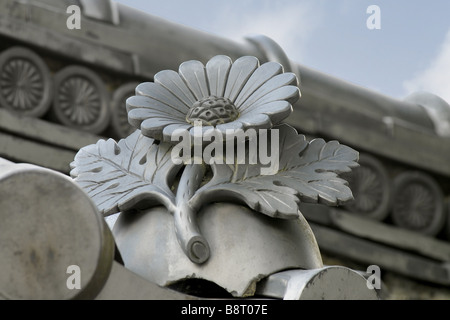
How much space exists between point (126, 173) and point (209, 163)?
0.11 m

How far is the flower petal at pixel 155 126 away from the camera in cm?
105

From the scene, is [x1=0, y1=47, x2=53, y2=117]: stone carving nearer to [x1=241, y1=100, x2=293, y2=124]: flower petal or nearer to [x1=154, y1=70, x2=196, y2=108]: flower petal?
[x1=154, y1=70, x2=196, y2=108]: flower petal

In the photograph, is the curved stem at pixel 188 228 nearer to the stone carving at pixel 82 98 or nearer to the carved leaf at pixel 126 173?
the carved leaf at pixel 126 173

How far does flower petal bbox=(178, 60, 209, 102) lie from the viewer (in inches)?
45.0

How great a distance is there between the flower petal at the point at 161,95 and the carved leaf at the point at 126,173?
0.16 ft

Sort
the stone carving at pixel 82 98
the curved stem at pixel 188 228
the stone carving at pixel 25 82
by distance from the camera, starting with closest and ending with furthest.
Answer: the curved stem at pixel 188 228
the stone carving at pixel 25 82
the stone carving at pixel 82 98

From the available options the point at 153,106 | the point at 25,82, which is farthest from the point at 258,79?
the point at 25,82

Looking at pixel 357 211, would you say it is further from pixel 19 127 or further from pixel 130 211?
pixel 130 211

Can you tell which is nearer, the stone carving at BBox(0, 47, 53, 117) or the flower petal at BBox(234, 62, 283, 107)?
the flower petal at BBox(234, 62, 283, 107)

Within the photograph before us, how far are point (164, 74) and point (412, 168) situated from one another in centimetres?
399

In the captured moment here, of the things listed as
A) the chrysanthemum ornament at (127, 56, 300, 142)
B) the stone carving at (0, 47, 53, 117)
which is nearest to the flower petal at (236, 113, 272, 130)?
the chrysanthemum ornament at (127, 56, 300, 142)

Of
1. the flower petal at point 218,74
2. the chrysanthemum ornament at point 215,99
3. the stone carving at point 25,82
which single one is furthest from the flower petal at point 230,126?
the stone carving at point 25,82

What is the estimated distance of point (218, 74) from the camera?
3.81 feet

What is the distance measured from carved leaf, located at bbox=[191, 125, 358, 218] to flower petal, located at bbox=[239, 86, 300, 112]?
0.03 meters
